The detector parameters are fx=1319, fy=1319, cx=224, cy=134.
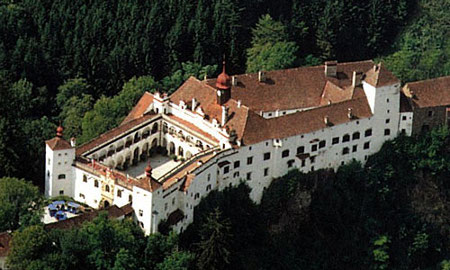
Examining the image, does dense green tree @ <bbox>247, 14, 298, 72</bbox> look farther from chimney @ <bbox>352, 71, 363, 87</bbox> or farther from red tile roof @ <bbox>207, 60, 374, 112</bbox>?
chimney @ <bbox>352, 71, 363, 87</bbox>

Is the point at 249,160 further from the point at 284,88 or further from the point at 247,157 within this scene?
the point at 284,88

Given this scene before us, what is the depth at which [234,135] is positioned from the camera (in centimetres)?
11819

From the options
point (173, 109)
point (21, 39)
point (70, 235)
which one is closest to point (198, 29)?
point (21, 39)

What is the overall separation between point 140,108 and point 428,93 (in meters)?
28.2

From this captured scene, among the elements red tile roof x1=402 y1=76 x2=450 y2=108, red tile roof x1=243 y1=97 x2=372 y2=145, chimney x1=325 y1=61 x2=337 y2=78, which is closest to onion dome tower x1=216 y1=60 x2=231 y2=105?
red tile roof x1=243 y1=97 x2=372 y2=145

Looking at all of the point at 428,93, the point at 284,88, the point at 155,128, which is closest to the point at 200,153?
the point at 155,128

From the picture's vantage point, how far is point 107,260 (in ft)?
349

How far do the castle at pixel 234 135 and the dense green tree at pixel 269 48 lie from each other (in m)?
14.5

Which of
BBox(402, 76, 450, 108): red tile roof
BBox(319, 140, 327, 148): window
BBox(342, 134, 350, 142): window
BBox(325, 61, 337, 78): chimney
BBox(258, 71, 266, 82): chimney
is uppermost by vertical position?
BBox(325, 61, 337, 78): chimney

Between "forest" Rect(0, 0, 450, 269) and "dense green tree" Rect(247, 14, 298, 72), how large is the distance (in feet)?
0.57

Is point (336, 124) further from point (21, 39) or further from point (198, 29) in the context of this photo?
point (21, 39)

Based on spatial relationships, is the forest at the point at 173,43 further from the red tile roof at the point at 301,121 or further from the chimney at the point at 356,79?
the red tile roof at the point at 301,121

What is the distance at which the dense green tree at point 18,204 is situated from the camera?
109 meters

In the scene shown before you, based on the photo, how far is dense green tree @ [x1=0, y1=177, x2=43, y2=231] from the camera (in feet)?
358
